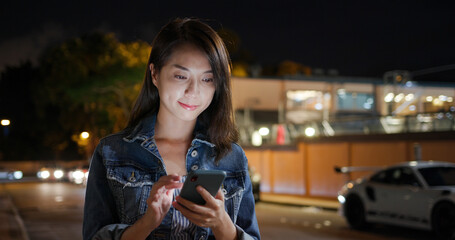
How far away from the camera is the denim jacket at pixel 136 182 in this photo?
2.37 m

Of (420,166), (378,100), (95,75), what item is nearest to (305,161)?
(420,166)

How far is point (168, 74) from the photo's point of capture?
8.06 ft

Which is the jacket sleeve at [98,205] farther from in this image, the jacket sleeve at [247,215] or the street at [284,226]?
the street at [284,226]

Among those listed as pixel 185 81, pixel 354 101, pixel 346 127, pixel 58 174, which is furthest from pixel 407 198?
pixel 58 174

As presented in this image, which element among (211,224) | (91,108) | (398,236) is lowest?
(398,236)

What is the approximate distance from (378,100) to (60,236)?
128ft

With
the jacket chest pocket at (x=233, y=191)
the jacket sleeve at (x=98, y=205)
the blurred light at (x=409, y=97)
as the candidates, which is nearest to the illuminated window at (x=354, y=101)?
the blurred light at (x=409, y=97)

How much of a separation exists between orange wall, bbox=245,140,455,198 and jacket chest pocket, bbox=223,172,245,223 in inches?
709

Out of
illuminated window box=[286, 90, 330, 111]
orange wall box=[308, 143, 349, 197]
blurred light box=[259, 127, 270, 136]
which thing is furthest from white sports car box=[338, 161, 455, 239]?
illuminated window box=[286, 90, 330, 111]

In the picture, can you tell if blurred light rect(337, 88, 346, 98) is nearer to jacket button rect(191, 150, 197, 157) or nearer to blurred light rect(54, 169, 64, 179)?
blurred light rect(54, 169, 64, 179)

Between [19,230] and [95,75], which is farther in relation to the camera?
[95,75]

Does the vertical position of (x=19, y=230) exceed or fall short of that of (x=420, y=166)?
it falls short

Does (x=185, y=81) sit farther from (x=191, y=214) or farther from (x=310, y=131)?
(x=310, y=131)

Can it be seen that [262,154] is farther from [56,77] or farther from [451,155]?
[56,77]
